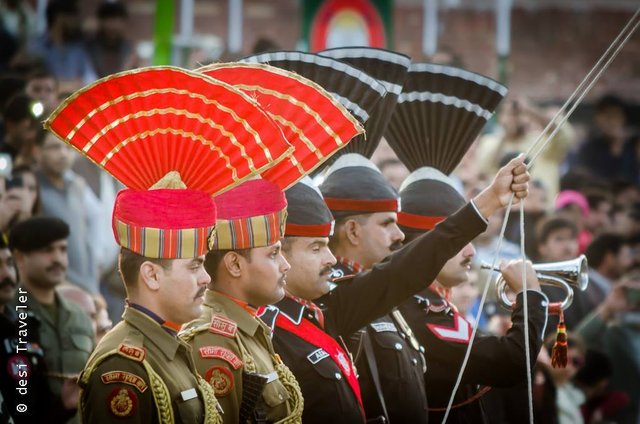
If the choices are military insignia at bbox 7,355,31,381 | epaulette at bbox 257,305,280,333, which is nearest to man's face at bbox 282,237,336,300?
epaulette at bbox 257,305,280,333

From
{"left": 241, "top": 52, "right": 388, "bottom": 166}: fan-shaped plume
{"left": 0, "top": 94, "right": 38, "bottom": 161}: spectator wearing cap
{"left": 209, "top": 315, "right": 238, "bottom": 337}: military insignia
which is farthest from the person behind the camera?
{"left": 0, "top": 94, "right": 38, "bottom": 161}: spectator wearing cap

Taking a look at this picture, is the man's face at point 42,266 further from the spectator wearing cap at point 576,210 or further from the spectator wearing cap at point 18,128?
the spectator wearing cap at point 576,210

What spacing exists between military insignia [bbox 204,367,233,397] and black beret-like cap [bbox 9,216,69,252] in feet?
7.75

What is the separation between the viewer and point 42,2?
488 inches

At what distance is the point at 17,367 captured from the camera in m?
5.84

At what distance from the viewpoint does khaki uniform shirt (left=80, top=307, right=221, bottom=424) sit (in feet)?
13.1

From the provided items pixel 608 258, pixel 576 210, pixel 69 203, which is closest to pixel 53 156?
pixel 69 203

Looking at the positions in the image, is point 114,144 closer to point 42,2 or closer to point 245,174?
point 245,174

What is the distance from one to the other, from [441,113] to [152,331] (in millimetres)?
2365

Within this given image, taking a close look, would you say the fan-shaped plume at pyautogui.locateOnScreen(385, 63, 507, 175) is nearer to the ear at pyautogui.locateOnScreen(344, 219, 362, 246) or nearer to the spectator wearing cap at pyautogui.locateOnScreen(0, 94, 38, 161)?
the ear at pyautogui.locateOnScreen(344, 219, 362, 246)

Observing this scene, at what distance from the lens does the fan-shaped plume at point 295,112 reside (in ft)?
16.0

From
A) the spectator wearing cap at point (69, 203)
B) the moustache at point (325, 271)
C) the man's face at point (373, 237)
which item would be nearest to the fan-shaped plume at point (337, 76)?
the man's face at point (373, 237)

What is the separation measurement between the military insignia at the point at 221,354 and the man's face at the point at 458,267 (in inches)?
70.8

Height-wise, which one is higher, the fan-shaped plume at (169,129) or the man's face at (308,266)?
the fan-shaped plume at (169,129)
